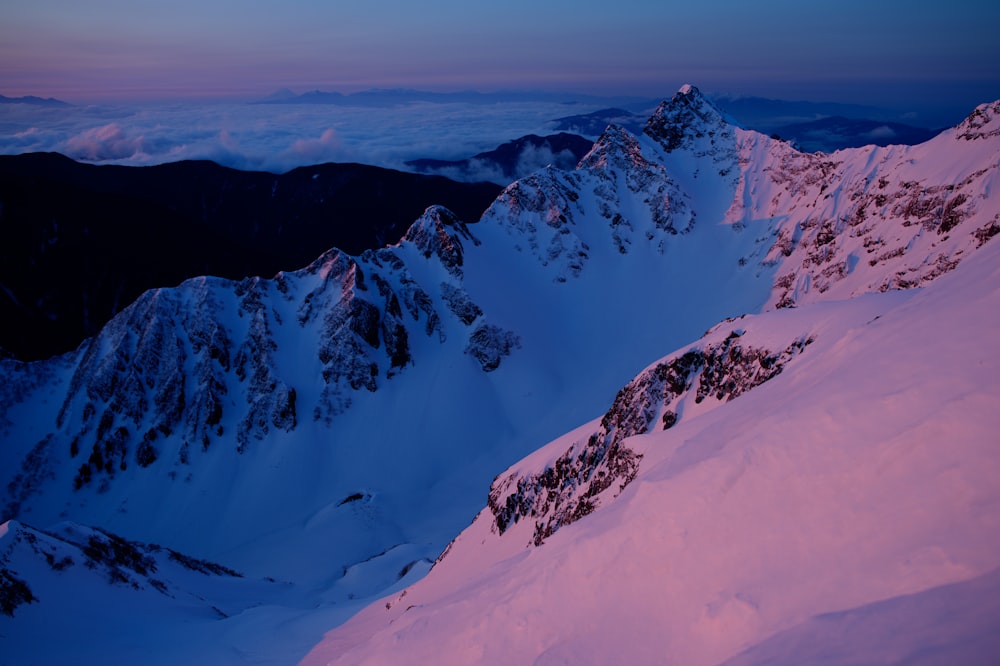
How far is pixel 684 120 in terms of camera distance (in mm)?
137750

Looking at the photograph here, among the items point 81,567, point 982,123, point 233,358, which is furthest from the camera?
point 233,358

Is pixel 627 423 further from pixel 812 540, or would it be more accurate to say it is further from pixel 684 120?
pixel 684 120

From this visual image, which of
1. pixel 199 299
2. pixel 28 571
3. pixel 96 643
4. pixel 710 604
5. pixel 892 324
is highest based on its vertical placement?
pixel 892 324

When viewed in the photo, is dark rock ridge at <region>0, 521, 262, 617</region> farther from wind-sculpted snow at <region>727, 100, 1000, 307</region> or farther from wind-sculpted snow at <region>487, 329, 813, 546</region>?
wind-sculpted snow at <region>727, 100, 1000, 307</region>

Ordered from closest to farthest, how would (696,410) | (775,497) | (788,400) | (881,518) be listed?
(881,518), (775,497), (788,400), (696,410)

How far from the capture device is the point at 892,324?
17.0m

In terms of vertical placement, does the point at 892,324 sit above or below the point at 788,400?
above

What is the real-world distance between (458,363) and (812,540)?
283 ft

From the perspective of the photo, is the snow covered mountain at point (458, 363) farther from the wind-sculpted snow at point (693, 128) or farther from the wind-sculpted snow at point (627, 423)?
the wind-sculpted snow at point (693, 128)

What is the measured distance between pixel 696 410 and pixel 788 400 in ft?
48.4

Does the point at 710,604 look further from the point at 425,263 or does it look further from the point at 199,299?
the point at 199,299

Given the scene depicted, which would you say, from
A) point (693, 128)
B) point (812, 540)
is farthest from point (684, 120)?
point (812, 540)

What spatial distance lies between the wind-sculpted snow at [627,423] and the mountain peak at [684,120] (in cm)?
11534

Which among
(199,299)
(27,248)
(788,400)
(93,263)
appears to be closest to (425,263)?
(199,299)
